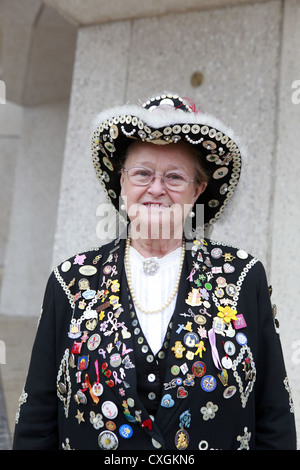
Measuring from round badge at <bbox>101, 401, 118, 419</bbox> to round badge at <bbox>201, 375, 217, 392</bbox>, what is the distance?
29cm

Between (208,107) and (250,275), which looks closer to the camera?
(250,275)

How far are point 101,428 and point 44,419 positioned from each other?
270 millimetres

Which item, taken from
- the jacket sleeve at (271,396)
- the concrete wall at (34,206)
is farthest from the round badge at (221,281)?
the concrete wall at (34,206)

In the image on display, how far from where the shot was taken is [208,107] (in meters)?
3.91

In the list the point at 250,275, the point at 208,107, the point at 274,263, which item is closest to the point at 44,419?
the point at 250,275

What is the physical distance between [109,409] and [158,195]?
731 mm

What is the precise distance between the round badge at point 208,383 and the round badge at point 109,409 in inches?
11.5

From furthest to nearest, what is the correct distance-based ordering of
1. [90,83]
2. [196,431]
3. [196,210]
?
[90,83], [196,210], [196,431]

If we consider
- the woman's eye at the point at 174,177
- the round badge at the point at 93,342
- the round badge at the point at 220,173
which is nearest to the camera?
the round badge at the point at 93,342

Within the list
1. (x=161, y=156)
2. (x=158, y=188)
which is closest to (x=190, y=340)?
(x=158, y=188)

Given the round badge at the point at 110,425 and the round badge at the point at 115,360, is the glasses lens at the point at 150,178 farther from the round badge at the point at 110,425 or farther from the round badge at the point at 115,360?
the round badge at the point at 110,425

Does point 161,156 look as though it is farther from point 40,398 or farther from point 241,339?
point 40,398

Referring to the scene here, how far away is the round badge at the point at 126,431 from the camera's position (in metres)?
1.77

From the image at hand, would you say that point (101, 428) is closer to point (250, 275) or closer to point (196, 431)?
point (196, 431)
